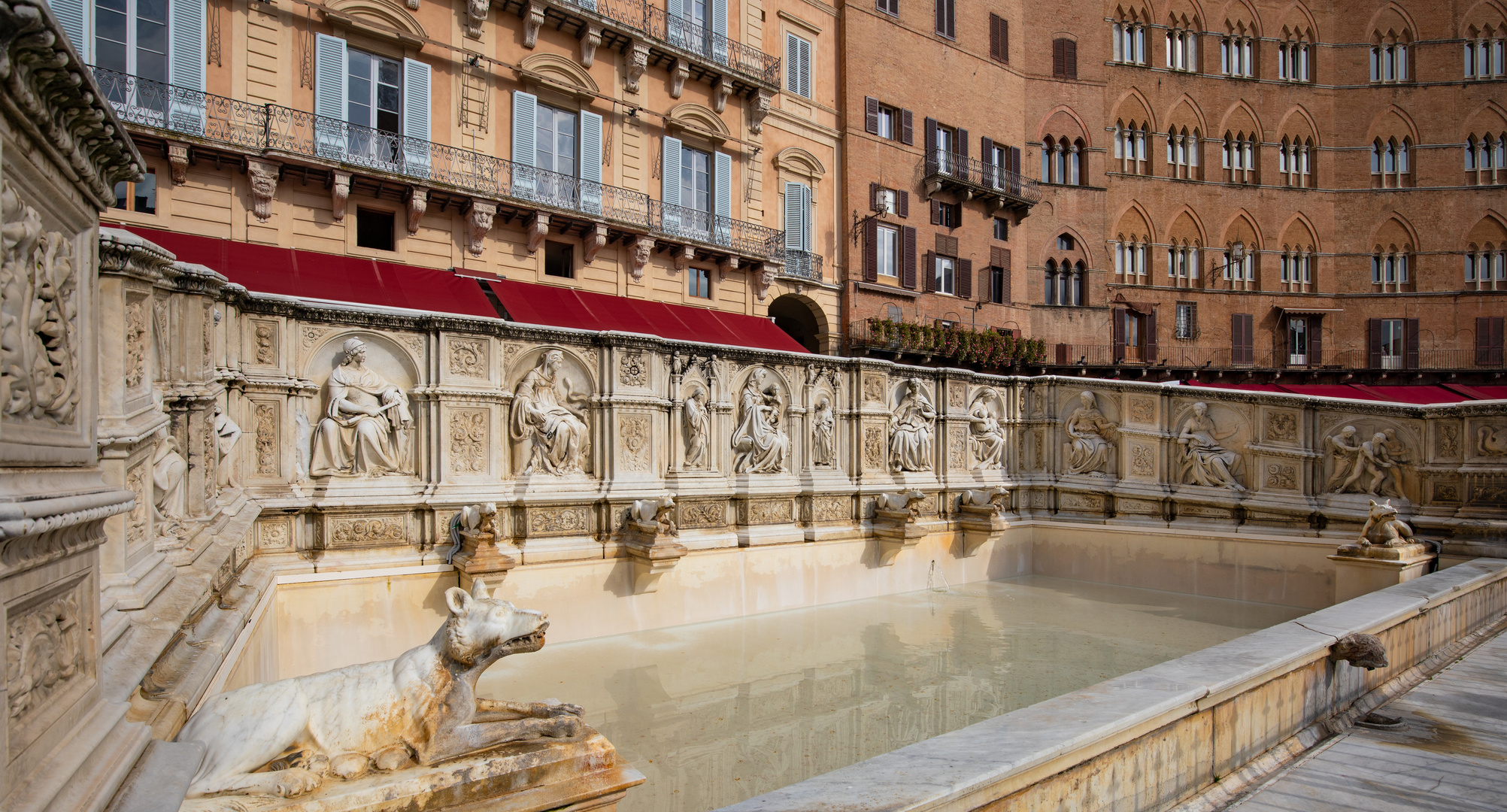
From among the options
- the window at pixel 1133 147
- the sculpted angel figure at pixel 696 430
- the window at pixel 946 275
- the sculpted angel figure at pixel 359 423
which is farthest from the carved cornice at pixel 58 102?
the window at pixel 1133 147

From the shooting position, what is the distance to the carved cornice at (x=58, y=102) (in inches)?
67.2

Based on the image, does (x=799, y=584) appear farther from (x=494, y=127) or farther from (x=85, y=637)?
(x=494, y=127)

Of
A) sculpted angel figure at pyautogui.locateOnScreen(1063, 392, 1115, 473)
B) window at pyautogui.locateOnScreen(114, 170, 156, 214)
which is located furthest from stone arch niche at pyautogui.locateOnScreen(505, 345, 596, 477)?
window at pyautogui.locateOnScreen(114, 170, 156, 214)

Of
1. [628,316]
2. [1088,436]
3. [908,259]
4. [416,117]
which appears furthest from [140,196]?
[908,259]

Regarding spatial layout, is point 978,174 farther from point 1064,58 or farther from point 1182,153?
point 1182,153

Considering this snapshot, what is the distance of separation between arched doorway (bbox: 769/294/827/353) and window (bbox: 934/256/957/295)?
5.38 metres

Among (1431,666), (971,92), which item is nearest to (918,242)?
(971,92)

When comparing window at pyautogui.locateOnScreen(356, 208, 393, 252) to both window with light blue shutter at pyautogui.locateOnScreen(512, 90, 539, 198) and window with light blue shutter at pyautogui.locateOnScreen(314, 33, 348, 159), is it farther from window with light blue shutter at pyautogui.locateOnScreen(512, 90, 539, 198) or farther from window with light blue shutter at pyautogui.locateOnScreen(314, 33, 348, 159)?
window with light blue shutter at pyautogui.locateOnScreen(512, 90, 539, 198)

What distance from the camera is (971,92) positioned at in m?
29.1

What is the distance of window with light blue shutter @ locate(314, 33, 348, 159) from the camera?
15062mm

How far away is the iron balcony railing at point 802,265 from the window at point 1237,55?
23388 millimetres

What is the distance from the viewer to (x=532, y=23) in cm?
1739

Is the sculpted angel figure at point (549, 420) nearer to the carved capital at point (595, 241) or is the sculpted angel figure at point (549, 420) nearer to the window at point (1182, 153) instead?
the carved capital at point (595, 241)

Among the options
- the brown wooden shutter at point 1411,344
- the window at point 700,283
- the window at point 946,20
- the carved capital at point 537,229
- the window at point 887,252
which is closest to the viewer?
the carved capital at point 537,229
